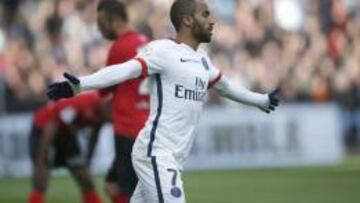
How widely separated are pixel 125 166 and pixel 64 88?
2.13m

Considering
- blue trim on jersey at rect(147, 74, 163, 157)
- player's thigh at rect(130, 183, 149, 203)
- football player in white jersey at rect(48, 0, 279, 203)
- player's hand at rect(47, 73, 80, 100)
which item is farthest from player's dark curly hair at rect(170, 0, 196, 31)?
player's thigh at rect(130, 183, 149, 203)

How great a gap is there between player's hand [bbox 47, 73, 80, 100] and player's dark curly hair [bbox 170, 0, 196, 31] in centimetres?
95

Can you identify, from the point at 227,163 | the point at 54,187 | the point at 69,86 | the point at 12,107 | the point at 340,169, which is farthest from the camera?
the point at 12,107

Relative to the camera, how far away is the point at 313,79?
26.1 m

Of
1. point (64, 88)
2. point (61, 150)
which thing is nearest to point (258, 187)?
point (61, 150)

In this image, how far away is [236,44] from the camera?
84.5 ft

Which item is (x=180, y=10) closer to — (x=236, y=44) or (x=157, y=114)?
(x=157, y=114)

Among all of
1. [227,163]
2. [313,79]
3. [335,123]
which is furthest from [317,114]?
[313,79]

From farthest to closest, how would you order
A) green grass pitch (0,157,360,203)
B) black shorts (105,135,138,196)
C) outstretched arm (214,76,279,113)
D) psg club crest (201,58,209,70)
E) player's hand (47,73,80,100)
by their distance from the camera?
green grass pitch (0,157,360,203)
black shorts (105,135,138,196)
outstretched arm (214,76,279,113)
psg club crest (201,58,209,70)
player's hand (47,73,80,100)

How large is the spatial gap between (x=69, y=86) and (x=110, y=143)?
13336 mm

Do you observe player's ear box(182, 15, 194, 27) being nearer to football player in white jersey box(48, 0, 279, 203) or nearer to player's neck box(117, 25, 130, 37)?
football player in white jersey box(48, 0, 279, 203)

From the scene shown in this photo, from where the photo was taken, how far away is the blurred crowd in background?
23750mm

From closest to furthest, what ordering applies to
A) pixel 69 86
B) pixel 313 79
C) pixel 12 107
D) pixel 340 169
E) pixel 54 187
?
pixel 69 86
pixel 54 187
pixel 340 169
pixel 12 107
pixel 313 79

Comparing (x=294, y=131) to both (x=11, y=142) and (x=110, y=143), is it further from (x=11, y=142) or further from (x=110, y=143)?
(x=11, y=142)
